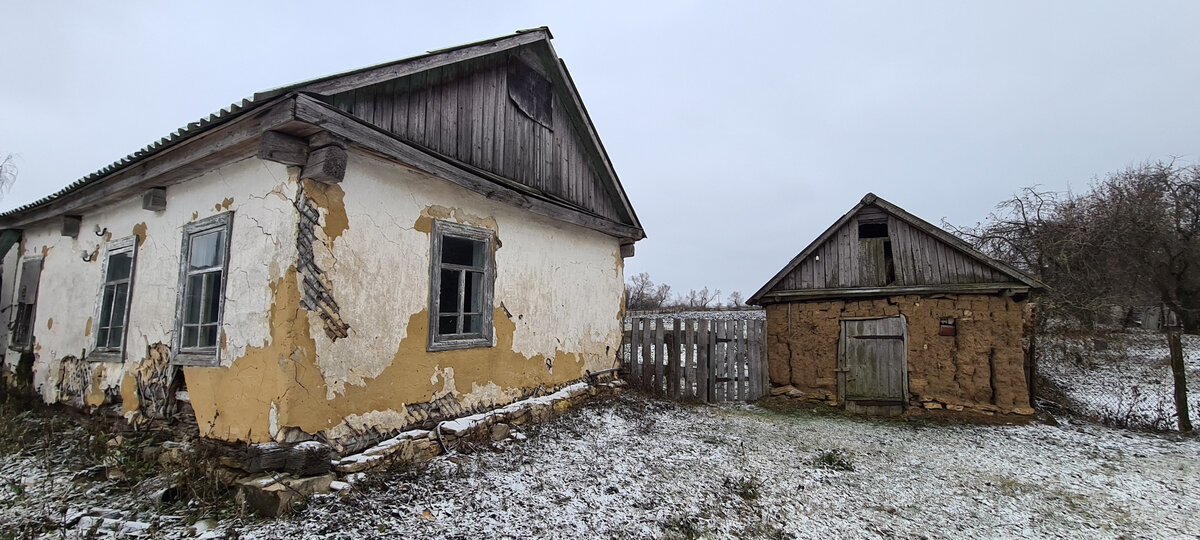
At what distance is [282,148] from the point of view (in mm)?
4426

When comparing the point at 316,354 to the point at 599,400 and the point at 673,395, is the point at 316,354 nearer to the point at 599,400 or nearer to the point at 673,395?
the point at 599,400

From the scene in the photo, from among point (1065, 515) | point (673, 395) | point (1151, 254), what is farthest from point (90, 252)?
point (1151, 254)

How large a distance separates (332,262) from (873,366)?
8580 mm

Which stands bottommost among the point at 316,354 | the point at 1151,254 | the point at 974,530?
the point at 974,530

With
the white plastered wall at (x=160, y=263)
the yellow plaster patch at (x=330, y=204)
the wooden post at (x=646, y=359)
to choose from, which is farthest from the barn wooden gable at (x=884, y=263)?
the white plastered wall at (x=160, y=263)

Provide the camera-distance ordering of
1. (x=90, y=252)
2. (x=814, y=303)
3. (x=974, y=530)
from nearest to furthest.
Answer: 1. (x=974, y=530)
2. (x=90, y=252)
3. (x=814, y=303)

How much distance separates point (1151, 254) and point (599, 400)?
19.4 metres

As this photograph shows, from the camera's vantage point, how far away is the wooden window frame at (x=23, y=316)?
26.6 feet

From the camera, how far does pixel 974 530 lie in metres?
4.38

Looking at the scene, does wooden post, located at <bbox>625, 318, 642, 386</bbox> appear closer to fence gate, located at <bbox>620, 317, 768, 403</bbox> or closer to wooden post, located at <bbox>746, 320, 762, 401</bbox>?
fence gate, located at <bbox>620, 317, 768, 403</bbox>

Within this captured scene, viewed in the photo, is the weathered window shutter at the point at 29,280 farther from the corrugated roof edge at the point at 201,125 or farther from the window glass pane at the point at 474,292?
the window glass pane at the point at 474,292

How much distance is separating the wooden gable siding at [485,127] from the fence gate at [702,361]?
252 centimetres

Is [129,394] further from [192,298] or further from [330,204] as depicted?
[330,204]

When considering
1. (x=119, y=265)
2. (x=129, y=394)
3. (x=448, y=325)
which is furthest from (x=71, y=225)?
(x=448, y=325)
